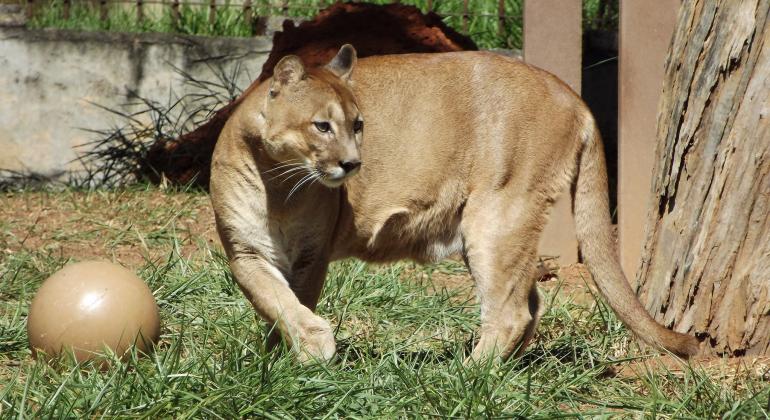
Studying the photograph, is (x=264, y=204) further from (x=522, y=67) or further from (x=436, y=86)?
(x=522, y=67)

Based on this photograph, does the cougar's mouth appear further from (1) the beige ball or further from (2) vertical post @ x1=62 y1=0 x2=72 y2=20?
(2) vertical post @ x1=62 y1=0 x2=72 y2=20

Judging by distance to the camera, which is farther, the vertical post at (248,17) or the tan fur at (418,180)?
the vertical post at (248,17)

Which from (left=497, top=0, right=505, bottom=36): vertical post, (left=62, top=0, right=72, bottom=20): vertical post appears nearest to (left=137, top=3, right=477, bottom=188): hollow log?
(left=497, top=0, right=505, bottom=36): vertical post

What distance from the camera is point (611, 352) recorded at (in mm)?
5094

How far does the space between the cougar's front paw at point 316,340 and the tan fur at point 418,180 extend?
0.05m

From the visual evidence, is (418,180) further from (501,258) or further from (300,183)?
(300,183)

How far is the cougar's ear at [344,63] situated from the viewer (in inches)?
195

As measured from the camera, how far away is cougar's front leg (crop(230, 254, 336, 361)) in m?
4.36

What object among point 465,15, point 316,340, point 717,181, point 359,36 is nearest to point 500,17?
point 465,15

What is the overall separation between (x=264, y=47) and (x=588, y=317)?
426 cm

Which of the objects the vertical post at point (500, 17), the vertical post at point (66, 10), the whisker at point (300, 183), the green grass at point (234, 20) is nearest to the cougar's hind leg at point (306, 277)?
the whisker at point (300, 183)

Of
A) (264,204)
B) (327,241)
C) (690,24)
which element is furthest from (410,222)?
(690,24)

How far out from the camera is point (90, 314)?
4.33 metres

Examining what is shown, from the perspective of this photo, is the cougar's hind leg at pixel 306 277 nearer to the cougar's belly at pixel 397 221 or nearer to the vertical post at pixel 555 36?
the cougar's belly at pixel 397 221
